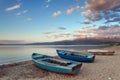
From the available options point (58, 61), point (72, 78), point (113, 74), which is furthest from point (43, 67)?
point (113, 74)

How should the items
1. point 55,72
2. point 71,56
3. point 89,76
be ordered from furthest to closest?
point 71,56
point 55,72
point 89,76

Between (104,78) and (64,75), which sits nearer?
(104,78)

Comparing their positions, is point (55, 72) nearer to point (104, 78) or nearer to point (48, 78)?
point (48, 78)

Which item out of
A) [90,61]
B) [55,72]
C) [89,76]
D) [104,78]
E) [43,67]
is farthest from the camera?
[90,61]

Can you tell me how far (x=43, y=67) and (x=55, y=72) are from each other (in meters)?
1.38

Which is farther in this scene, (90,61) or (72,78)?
(90,61)

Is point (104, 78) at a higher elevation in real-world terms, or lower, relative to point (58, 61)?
lower

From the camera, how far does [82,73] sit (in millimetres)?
12648

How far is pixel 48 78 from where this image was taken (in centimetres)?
1145

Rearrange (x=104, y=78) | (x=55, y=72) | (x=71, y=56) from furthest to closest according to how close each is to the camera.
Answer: (x=71, y=56)
(x=55, y=72)
(x=104, y=78)

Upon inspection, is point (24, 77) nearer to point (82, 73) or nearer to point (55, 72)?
point (55, 72)

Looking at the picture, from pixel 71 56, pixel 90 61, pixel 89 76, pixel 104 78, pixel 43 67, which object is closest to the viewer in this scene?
pixel 104 78

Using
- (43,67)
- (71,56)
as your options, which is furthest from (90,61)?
(43,67)

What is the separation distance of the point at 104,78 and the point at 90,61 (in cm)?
651
